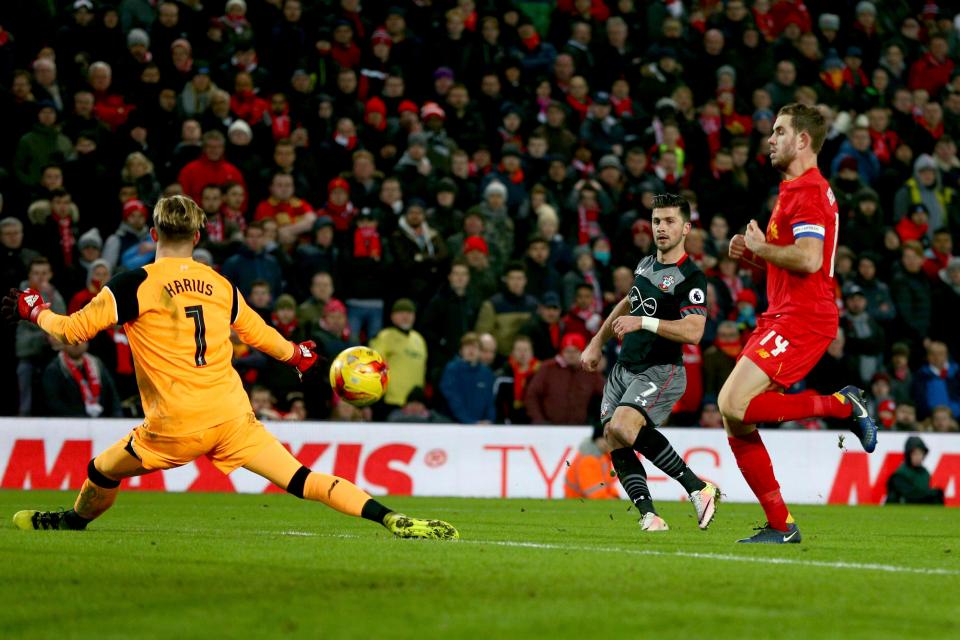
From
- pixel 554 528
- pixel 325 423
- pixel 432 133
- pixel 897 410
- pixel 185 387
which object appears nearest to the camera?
pixel 185 387

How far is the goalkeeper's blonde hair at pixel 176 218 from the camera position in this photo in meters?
8.41

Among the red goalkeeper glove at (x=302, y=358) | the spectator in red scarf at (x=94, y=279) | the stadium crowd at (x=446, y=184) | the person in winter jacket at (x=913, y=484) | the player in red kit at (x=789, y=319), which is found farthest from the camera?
the person in winter jacket at (x=913, y=484)

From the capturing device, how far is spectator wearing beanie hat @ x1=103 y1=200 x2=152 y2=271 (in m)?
17.0

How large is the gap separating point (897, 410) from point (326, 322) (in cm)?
745

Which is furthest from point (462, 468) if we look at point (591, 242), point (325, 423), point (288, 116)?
point (288, 116)

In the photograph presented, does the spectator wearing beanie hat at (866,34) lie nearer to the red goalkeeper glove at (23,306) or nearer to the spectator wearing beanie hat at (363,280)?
the spectator wearing beanie hat at (363,280)

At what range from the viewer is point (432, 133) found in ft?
66.1

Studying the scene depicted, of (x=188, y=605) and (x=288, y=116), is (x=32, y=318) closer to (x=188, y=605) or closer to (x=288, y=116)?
(x=188, y=605)

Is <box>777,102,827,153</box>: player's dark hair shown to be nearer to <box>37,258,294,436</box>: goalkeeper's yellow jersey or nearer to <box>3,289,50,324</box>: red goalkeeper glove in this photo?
<box>37,258,294,436</box>: goalkeeper's yellow jersey

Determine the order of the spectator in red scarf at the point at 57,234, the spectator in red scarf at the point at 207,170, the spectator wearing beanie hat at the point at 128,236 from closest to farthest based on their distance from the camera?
the spectator in red scarf at the point at 57,234, the spectator wearing beanie hat at the point at 128,236, the spectator in red scarf at the point at 207,170

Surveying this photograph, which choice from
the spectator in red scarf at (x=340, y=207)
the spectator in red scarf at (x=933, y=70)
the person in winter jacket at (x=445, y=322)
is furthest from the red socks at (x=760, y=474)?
the spectator in red scarf at (x=933, y=70)

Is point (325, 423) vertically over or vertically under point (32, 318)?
under

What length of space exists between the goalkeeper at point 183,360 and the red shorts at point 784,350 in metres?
2.31

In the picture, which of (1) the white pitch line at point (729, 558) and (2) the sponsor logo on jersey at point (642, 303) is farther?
(2) the sponsor logo on jersey at point (642, 303)
